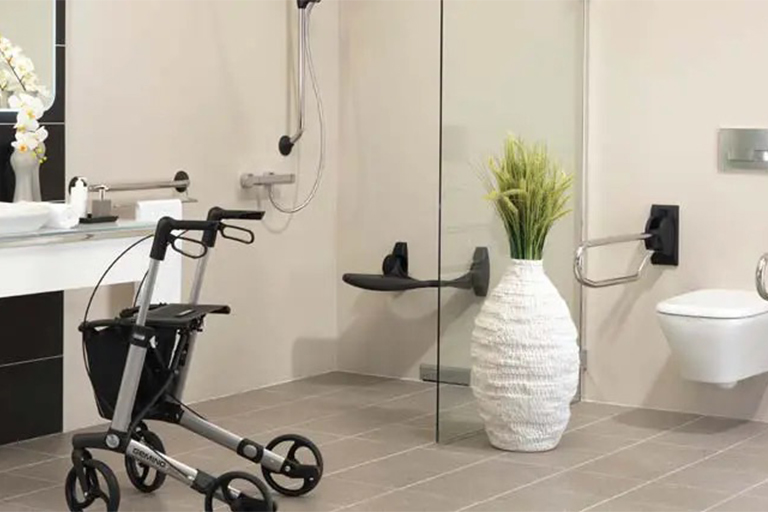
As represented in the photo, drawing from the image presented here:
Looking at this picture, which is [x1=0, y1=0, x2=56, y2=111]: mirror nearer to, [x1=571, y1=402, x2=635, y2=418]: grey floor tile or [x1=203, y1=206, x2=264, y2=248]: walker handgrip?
[x1=203, y1=206, x2=264, y2=248]: walker handgrip

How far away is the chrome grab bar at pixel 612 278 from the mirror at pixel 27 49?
188 cm

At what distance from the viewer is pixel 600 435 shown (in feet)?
15.7

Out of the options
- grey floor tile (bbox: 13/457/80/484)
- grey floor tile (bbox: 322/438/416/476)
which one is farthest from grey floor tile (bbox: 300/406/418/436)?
grey floor tile (bbox: 13/457/80/484)

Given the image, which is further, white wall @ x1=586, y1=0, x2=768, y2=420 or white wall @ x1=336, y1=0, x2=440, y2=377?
white wall @ x1=336, y1=0, x2=440, y2=377

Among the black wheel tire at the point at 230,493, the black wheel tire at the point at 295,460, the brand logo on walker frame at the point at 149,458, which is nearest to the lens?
the black wheel tire at the point at 230,493

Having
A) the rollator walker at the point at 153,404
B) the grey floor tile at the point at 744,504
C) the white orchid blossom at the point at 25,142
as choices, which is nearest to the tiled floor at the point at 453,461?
the grey floor tile at the point at 744,504

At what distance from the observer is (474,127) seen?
4.68 m

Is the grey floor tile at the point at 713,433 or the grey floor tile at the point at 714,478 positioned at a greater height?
the grey floor tile at the point at 713,433

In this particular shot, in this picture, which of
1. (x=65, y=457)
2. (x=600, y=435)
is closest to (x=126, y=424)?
(x=65, y=457)

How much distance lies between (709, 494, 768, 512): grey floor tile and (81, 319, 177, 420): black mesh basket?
158cm

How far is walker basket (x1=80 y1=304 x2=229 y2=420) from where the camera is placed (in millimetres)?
3781

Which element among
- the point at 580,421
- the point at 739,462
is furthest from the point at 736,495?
the point at 580,421

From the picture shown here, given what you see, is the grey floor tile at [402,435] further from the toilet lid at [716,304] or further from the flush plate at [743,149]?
the flush plate at [743,149]

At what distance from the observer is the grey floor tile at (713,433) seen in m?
4.69
